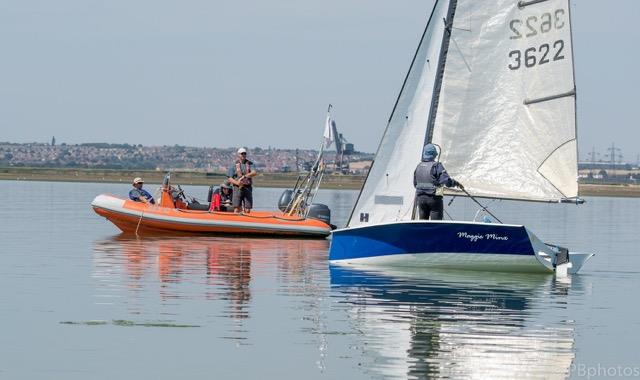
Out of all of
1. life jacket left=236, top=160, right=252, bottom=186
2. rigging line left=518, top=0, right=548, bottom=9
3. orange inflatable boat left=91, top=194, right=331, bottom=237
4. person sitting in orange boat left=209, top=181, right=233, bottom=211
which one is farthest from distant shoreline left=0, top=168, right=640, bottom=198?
rigging line left=518, top=0, right=548, bottom=9

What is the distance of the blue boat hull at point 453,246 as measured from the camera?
2716 centimetres

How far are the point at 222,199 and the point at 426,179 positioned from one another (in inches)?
521

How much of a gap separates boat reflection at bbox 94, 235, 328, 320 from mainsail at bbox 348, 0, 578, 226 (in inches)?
101

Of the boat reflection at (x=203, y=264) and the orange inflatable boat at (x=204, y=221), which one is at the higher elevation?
the orange inflatable boat at (x=204, y=221)

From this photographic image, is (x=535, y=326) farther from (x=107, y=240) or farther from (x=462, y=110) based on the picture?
(x=107, y=240)

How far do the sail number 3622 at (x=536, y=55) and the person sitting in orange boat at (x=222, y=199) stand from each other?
41.8 feet

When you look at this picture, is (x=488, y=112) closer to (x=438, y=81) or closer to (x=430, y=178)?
(x=438, y=81)

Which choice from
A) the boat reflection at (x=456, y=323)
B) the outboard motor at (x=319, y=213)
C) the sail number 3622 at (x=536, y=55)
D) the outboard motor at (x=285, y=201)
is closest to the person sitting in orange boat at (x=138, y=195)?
the outboard motor at (x=285, y=201)

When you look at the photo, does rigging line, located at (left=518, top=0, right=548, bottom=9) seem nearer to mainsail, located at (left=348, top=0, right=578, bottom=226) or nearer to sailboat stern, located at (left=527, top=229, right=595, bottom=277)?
mainsail, located at (left=348, top=0, right=578, bottom=226)

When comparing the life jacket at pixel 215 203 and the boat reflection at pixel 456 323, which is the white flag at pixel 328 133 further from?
the boat reflection at pixel 456 323

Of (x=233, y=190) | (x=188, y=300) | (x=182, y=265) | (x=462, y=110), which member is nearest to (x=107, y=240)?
(x=233, y=190)

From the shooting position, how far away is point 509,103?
2852 cm

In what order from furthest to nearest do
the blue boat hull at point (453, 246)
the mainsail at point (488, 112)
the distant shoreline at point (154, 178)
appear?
the distant shoreline at point (154, 178) → the mainsail at point (488, 112) → the blue boat hull at point (453, 246)

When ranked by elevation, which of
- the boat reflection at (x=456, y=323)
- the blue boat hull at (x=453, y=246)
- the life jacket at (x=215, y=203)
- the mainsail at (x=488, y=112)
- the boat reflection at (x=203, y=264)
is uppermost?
the mainsail at (x=488, y=112)
